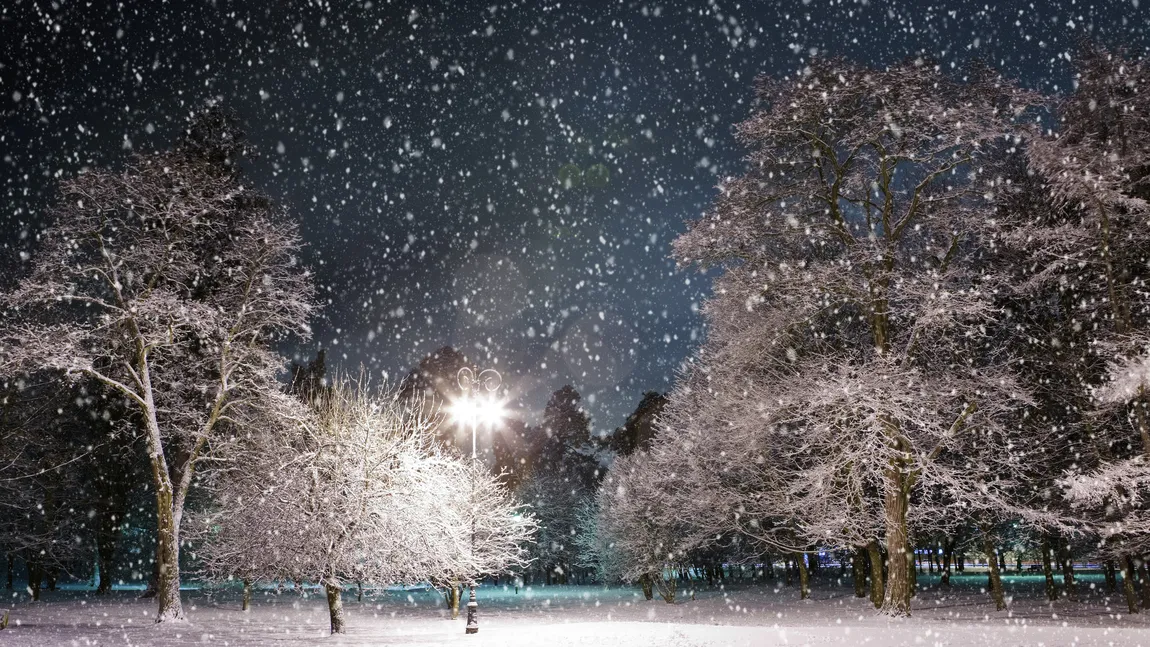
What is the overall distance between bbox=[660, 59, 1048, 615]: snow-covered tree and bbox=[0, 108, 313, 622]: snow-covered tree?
37.0 feet

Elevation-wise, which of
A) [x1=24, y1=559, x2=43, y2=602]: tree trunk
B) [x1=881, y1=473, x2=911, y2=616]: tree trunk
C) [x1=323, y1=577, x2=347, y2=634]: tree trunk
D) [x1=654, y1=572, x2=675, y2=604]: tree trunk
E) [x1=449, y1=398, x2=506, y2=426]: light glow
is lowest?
[x1=654, y1=572, x2=675, y2=604]: tree trunk

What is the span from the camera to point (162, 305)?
1747 centimetres

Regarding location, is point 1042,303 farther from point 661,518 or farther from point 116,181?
point 116,181

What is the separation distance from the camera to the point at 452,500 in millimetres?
17750

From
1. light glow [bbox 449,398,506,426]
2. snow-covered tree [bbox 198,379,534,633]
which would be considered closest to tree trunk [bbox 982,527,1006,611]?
light glow [bbox 449,398,506,426]

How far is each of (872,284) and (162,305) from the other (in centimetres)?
1619

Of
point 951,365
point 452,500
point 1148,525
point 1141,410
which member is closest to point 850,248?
point 951,365

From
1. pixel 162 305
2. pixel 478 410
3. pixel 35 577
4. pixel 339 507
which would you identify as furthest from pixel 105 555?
pixel 339 507

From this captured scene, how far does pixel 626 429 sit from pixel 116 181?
4690 centimetres

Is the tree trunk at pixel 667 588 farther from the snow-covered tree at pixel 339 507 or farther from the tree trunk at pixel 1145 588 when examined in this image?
the snow-covered tree at pixel 339 507

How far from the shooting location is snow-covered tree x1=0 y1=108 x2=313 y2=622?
56.6 ft

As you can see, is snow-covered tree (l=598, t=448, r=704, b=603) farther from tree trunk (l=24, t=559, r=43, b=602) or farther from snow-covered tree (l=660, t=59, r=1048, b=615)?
tree trunk (l=24, t=559, r=43, b=602)

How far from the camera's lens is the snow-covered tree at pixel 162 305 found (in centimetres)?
1727

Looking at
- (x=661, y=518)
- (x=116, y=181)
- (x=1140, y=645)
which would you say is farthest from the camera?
(x=661, y=518)
